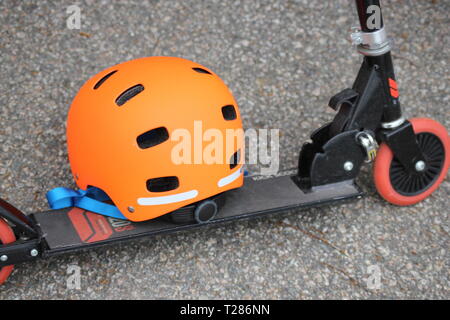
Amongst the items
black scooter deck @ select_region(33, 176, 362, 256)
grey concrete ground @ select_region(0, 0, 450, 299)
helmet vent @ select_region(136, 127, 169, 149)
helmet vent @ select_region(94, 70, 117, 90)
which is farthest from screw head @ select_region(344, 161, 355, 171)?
helmet vent @ select_region(94, 70, 117, 90)

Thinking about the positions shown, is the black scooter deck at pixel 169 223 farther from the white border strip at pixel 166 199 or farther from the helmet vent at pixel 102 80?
the helmet vent at pixel 102 80

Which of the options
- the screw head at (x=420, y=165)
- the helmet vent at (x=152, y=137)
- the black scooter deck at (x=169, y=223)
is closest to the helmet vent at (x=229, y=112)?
the helmet vent at (x=152, y=137)

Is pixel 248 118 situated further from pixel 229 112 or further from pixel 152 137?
pixel 152 137

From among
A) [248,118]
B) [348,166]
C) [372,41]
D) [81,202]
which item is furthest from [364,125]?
[81,202]

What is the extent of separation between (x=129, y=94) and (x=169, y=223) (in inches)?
28.4

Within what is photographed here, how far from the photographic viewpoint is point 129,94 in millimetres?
3098

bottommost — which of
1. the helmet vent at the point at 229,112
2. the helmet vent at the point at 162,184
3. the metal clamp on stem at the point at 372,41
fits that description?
the helmet vent at the point at 162,184

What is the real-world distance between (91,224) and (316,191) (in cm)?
128

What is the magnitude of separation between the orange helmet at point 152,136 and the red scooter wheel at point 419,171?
0.96 metres

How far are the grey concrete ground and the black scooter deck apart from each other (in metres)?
0.23

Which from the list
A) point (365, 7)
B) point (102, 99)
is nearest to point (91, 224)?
point (102, 99)

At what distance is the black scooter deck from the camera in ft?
10.4

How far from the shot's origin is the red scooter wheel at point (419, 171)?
3.64 metres

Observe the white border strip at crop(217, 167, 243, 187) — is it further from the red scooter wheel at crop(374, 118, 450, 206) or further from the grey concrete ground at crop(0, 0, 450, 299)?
the red scooter wheel at crop(374, 118, 450, 206)
